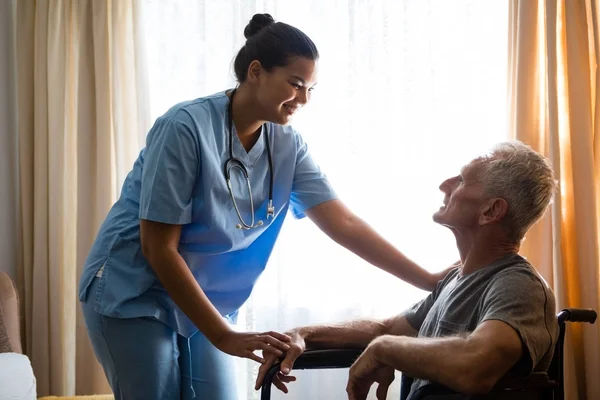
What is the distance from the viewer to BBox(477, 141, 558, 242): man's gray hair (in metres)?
1.57

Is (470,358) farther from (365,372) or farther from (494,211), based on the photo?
(494,211)

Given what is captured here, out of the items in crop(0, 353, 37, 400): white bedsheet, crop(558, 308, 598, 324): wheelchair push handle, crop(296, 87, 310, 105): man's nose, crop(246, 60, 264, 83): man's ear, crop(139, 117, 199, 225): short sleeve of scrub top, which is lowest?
crop(0, 353, 37, 400): white bedsheet

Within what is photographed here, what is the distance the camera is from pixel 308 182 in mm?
2029

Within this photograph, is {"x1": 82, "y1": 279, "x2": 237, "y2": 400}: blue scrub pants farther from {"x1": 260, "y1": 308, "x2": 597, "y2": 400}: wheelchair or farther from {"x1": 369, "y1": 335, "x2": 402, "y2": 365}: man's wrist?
{"x1": 369, "y1": 335, "x2": 402, "y2": 365}: man's wrist

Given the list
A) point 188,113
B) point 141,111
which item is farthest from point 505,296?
point 141,111

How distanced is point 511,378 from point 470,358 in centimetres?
8

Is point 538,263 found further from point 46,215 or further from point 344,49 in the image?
point 46,215

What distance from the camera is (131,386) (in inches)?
68.8

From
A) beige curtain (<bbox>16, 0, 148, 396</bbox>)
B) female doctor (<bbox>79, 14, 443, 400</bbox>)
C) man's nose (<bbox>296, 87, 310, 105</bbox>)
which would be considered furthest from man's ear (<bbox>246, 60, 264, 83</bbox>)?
beige curtain (<bbox>16, 0, 148, 396</bbox>)

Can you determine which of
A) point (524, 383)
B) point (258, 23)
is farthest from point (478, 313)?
point (258, 23)

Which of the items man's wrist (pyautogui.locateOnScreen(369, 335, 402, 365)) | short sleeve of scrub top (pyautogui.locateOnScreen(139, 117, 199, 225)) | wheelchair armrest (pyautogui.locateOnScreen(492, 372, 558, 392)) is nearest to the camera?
wheelchair armrest (pyautogui.locateOnScreen(492, 372, 558, 392))

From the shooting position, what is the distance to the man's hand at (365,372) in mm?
1495

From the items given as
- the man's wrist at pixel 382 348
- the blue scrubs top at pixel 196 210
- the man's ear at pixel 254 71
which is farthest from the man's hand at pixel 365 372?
the man's ear at pixel 254 71

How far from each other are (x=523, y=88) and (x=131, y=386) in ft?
5.79
